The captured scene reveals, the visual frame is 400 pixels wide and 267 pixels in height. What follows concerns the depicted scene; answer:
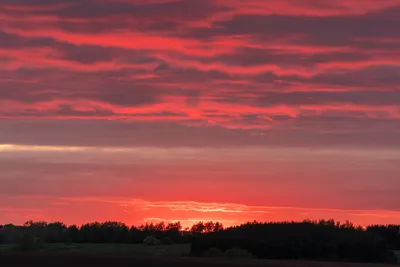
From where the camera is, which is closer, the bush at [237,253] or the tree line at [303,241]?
the bush at [237,253]

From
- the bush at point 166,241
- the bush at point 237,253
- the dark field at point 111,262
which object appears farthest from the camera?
the bush at point 166,241

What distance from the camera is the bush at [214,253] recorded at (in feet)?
153

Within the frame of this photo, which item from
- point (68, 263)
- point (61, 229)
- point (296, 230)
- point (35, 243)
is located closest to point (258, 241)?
point (296, 230)

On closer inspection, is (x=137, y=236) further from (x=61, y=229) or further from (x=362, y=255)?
(x=362, y=255)

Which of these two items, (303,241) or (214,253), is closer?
(214,253)

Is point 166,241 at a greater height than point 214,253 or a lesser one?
greater

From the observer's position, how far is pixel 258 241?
51969 mm

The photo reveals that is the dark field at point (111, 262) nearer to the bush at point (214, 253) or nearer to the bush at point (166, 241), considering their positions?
the bush at point (214, 253)

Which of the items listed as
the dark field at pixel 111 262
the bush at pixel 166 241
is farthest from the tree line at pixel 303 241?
the dark field at pixel 111 262

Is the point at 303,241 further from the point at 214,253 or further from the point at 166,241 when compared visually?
the point at 166,241

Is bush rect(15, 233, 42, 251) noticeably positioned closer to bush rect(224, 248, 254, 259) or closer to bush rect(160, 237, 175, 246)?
bush rect(160, 237, 175, 246)

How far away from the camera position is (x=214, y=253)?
47.2m

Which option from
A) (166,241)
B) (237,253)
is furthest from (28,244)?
(237,253)

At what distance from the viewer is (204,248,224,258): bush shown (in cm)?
4653
